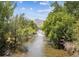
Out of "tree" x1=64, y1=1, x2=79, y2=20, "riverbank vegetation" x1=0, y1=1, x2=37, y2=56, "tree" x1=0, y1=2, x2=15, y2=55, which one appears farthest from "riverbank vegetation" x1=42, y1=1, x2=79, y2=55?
"tree" x1=0, y1=2, x2=15, y2=55

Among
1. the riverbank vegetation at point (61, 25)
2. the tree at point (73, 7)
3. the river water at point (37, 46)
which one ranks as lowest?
the river water at point (37, 46)

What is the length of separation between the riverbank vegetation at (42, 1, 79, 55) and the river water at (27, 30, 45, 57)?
6 cm

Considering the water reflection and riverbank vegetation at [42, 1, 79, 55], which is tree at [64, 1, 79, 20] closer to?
riverbank vegetation at [42, 1, 79, 55]

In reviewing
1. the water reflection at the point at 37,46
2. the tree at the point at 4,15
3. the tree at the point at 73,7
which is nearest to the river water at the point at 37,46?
the water reflection at the point at 37,46

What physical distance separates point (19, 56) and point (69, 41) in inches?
19.3

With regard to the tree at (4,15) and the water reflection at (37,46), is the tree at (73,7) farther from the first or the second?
the tree at (4,15)

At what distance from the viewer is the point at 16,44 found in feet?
6.77

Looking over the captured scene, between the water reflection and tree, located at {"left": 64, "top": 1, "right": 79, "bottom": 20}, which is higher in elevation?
tree, located at {"left": 64, "top": 1, "right": 79, "bottom": 20}

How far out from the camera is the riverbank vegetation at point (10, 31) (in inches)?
81.0

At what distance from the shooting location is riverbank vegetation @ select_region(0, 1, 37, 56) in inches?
81.0

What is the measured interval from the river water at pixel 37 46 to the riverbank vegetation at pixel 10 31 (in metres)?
0.06

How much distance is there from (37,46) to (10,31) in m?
0.29

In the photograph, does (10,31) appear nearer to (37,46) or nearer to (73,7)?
(37,46)

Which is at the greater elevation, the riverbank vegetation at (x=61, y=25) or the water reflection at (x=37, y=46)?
the riverbank vegetation at (x=61, y=25)
